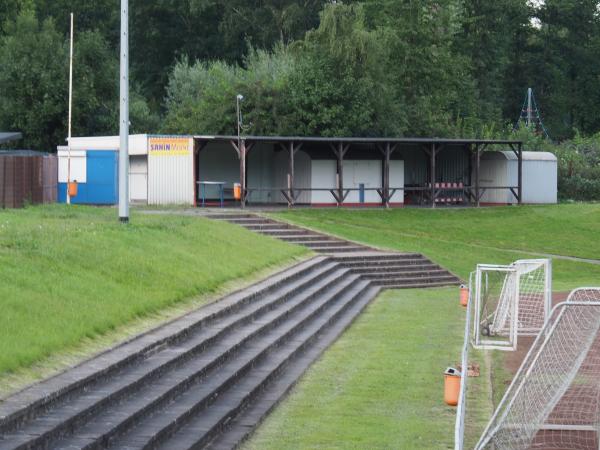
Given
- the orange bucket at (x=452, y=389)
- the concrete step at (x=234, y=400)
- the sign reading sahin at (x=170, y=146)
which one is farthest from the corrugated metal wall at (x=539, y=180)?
the orange bucket at (x=452, y=389)

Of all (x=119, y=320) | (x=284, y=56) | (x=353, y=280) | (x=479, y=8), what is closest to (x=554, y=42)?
(x=479, y=8)

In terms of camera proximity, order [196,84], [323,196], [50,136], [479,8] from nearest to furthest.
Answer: [323,196]
[50,136]
[196,84]
[479,8]

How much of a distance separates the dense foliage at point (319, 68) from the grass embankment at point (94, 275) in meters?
24.7

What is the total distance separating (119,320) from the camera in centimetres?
1259

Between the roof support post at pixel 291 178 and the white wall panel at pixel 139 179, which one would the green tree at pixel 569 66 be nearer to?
the roof support post at pixel 291 178

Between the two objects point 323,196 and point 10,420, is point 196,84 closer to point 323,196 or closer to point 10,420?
point 323,196

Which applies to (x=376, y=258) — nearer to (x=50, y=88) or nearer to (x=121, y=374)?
(x=121, y=374)

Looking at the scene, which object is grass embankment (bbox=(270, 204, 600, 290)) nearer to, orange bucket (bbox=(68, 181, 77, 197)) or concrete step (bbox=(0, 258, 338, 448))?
orange bucket (bbox=(68, 181, 77, 197))

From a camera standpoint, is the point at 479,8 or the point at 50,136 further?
the point at 479,8

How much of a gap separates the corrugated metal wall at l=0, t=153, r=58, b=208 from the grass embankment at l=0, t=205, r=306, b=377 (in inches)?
259

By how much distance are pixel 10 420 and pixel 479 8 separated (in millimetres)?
68790

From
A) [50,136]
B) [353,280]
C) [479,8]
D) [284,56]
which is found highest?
[479,8]

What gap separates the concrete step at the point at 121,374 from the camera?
841cm

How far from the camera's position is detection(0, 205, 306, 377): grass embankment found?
10.8 m
